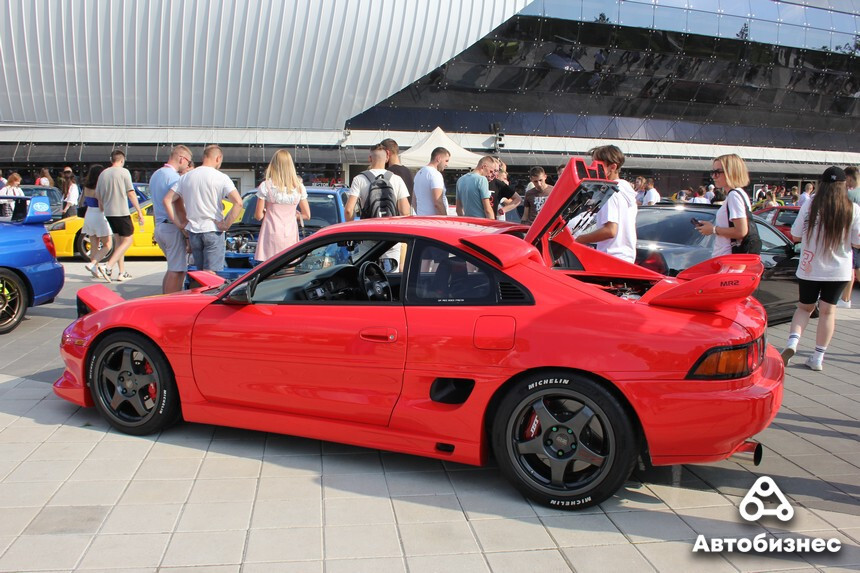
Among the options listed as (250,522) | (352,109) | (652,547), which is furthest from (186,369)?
(352,109)

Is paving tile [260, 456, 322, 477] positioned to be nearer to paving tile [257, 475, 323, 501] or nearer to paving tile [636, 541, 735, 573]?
paving tile [257, 475, 323, 501]

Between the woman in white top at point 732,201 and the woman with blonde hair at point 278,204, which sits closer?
the woman in white top at point 732,201

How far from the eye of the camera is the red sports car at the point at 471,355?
3.37m

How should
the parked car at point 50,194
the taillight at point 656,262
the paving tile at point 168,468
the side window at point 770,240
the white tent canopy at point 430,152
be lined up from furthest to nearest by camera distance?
the white tent canopy at point 430,152 < the parked car at point 50,194 < the side window at point 770,240 < the taillight at point 656,262 < the paving tile at point 168,468

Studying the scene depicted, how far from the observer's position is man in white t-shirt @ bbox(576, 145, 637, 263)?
18.1 feet

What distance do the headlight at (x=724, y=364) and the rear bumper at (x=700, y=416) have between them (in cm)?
3

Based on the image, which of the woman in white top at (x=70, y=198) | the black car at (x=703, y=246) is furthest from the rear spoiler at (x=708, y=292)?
the woman in white top at (x=70, y=198)

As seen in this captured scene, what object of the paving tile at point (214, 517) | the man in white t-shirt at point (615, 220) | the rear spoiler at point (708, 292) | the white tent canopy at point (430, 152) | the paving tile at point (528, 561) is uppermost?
the white tent canopy at point (430, 152)

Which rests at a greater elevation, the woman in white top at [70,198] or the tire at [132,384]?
the woman in white top at [70,198]

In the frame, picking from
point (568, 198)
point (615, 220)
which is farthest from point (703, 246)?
point (568, 198)

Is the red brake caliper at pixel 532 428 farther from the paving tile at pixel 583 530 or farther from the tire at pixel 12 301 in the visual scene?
the tire at pixel 12 301

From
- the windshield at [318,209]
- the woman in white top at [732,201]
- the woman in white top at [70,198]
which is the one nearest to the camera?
the woman in white top at [732,201]

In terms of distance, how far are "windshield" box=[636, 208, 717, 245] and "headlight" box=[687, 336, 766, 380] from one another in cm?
450

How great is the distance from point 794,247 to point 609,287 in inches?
190
